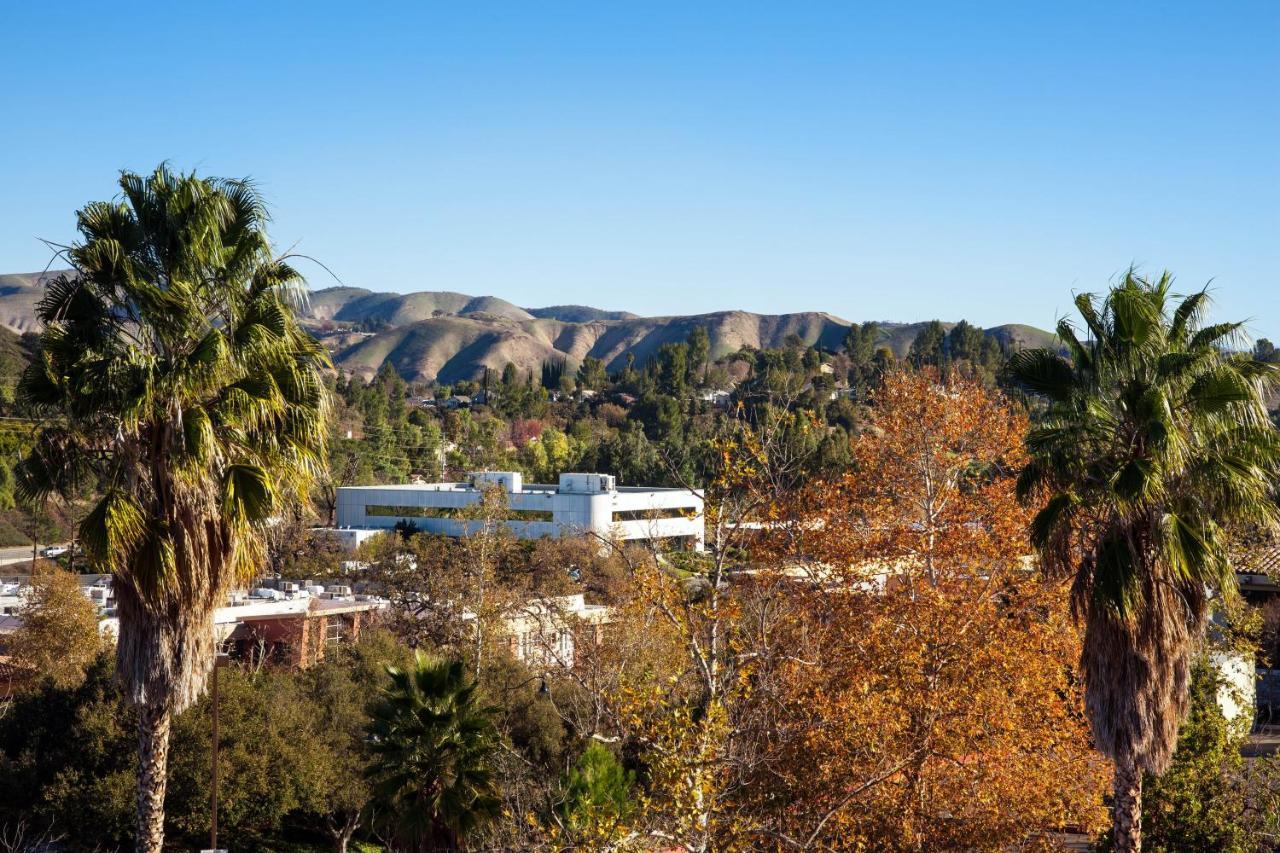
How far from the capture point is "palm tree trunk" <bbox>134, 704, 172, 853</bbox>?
11.9 meters

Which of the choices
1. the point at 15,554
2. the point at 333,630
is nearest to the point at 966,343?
the point at 15,554

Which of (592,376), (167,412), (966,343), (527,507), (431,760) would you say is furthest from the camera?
(592,376)

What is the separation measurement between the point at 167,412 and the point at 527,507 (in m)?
61.8

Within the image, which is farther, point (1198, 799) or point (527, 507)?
point (527, 507)

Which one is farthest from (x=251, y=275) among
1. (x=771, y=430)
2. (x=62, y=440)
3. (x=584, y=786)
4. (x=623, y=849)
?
(x=584, y=786)

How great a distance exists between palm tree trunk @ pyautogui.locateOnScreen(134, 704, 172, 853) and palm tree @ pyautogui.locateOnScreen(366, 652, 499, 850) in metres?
4.09

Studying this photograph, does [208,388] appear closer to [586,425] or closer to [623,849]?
[623,849]

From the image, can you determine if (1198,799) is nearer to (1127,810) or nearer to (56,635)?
(1127,810)

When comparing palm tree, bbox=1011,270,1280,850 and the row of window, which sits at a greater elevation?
palm tree, bbox=1011,270,1280,850

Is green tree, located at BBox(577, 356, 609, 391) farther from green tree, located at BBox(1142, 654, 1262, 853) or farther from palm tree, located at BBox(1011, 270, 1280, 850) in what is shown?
palm tree, located at BBox(1011, 270, 1280, 850)

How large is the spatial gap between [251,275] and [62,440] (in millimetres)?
2448

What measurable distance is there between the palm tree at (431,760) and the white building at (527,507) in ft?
166

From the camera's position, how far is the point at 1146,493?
39.8 feet

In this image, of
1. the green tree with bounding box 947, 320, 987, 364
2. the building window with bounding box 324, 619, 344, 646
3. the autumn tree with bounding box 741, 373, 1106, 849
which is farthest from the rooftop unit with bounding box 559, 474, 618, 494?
the green tree with bounding box 947, 320, 987, 364
